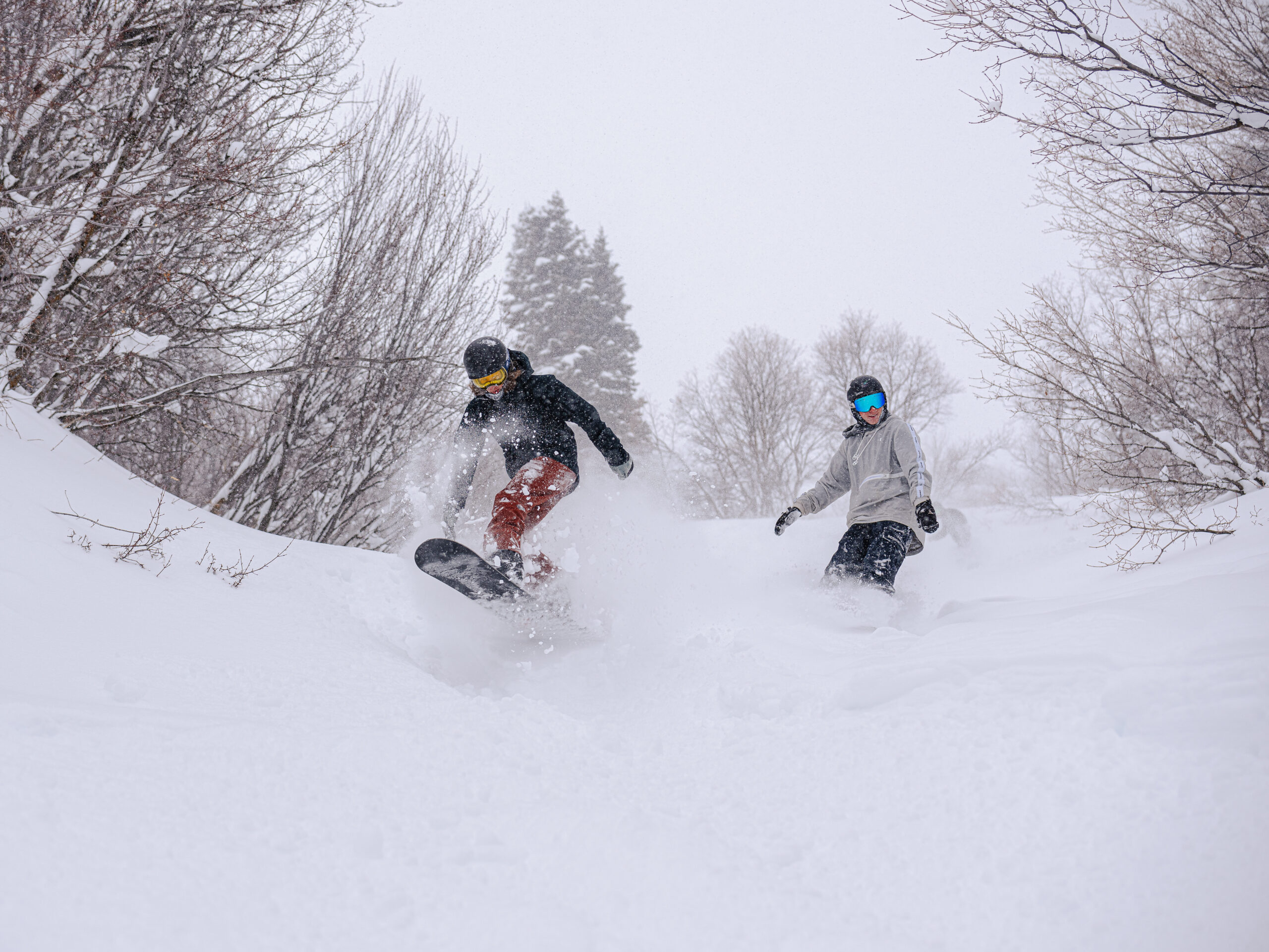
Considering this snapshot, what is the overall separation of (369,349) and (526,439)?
350cm

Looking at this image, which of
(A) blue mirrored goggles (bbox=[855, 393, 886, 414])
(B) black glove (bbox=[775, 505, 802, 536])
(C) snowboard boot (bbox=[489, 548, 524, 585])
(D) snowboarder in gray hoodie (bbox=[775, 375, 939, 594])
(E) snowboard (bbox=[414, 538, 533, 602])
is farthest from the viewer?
(B) black glove (bbox=[775, 505, 802, 536])

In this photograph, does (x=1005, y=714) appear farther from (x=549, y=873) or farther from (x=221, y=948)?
(x=221, y=948)

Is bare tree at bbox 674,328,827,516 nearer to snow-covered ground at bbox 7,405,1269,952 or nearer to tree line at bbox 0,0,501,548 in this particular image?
tree line at bbox 0,0,501,548

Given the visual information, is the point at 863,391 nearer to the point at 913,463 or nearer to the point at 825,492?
the point at 913,463

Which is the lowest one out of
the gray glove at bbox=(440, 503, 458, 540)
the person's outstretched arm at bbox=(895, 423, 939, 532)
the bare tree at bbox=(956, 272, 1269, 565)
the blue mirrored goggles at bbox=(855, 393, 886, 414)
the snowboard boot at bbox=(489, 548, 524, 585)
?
the snowboard boot at bbox=(489, 548, 524, 585)

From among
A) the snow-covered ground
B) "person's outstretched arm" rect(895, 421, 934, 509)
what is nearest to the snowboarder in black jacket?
the snow-covered ground

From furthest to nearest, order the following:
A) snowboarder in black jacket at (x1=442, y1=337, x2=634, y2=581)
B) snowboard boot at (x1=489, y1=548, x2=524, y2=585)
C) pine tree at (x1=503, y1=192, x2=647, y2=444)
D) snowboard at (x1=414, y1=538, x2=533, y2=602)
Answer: pine tree at (x1=503, y1=192, x2=647, y2=444), snowboarder in black jacket at (x1=442, y1=337, x2=634, y2=581), snowboard boot at (x1=489, y1=548, x2=524, y2=585), snowboard at (x1=414, y1=538, x2=533, y2=602)

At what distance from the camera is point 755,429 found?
23391mm

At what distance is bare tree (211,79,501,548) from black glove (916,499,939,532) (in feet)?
13.4

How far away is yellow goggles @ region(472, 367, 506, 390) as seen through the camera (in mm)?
3719

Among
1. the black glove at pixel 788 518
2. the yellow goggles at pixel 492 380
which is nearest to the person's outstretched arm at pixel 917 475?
the black glove at pixel 788 518

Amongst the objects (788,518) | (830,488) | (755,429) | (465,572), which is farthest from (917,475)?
(755,429)

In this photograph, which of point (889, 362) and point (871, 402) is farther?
point (889, 362)

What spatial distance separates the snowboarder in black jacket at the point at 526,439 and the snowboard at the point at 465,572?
53 cm
